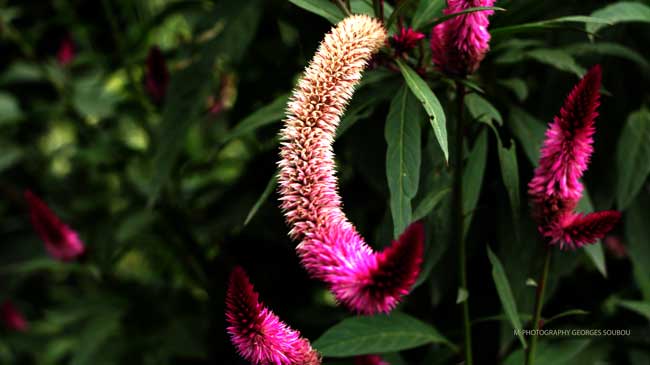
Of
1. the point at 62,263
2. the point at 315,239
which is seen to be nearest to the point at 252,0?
the point at 315,239

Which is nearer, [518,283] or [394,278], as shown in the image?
[394,278]

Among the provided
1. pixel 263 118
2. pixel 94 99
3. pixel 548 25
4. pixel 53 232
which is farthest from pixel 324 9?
pixel 94 99

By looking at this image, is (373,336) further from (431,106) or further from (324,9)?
(324,9)

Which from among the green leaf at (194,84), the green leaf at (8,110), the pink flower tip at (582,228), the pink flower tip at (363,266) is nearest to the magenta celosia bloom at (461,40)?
the pink flower tip at (582,228)

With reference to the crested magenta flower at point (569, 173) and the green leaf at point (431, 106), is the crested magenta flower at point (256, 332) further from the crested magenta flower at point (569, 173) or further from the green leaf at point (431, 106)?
the crested magenta flower at point (569, 173)

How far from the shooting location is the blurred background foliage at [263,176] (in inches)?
58.6

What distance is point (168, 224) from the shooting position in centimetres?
230

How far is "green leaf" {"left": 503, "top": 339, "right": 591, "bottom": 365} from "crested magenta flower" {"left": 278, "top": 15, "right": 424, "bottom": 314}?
23.0 inches

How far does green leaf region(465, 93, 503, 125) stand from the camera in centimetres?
133

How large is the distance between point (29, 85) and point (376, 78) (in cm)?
264

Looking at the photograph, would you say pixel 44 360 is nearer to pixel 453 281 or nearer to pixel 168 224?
pixel 168 224

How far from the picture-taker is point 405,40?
122cm

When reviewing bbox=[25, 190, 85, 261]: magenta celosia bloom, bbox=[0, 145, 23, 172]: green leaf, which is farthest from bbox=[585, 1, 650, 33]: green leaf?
bbox=[0, 145, 23, 172]: green leaf

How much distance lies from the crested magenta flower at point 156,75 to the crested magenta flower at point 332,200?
1.21 m
